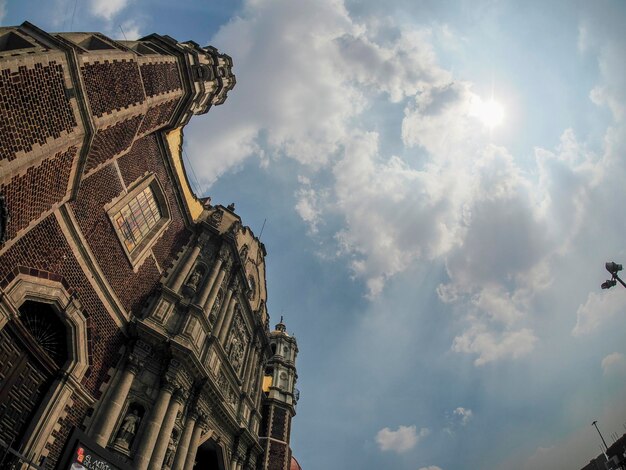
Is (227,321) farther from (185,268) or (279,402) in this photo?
(279,402)

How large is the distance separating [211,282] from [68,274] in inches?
327

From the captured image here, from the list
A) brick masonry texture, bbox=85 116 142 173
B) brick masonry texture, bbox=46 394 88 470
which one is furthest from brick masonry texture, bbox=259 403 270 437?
brick masonry texture, bbox=85 116 142 173

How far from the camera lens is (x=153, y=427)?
13.7 metres

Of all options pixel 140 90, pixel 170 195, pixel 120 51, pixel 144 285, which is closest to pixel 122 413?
pixel 144 285

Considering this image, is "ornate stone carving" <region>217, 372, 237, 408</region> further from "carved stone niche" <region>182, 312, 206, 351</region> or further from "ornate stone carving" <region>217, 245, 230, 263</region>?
"ornate stone carving" <region>217, 245, 230, 263</region>

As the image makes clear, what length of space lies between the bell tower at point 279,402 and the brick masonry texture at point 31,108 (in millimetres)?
26520

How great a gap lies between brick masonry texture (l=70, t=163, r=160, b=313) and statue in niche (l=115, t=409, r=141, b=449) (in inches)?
159

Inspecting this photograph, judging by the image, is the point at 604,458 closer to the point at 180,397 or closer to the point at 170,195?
the point at 180,397

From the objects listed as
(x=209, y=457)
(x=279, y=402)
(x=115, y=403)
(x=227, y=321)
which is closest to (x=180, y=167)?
(x=227, y=321)

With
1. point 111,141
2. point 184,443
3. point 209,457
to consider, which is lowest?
point 184,443

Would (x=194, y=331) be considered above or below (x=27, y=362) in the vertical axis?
above

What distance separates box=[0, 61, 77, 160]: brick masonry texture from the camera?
8.16m

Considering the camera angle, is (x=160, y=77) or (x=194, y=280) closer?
(x=160, y=77)

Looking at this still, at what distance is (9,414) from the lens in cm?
948
